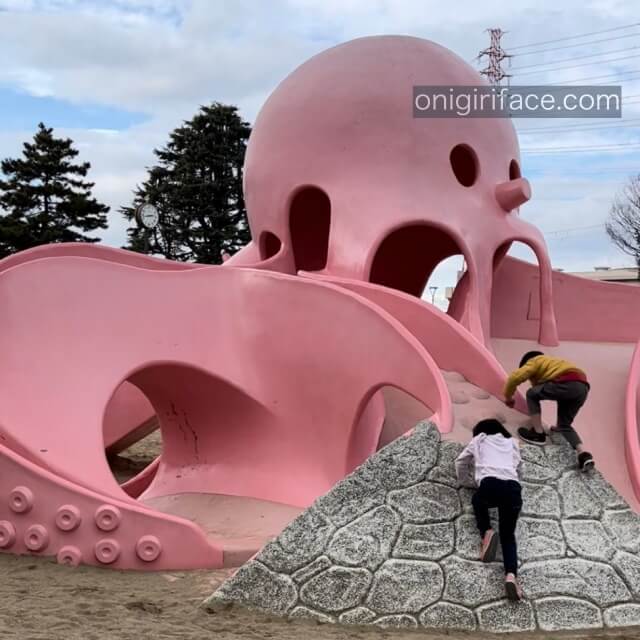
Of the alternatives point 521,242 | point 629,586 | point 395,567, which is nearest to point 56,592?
point 395,567

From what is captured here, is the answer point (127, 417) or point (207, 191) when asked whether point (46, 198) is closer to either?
point (207, 191)

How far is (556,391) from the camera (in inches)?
265

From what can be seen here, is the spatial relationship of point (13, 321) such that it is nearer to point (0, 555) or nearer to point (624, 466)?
point (0, 555)

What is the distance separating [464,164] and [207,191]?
20.8 m

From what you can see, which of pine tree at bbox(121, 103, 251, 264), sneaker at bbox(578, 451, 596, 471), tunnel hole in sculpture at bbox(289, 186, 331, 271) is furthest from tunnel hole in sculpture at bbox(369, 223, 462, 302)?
pine tree at bbox(121, 103, 251, 264)

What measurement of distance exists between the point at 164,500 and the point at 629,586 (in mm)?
4833

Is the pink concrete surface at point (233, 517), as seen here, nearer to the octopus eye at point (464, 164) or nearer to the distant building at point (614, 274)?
the octopus eye at point (464, 164)

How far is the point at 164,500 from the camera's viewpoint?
28.9ft

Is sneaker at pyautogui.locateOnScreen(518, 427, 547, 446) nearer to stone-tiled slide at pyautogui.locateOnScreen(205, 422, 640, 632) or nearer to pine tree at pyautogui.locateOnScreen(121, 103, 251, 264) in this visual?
stone-tiled slide at pyautogui.locateOnScreen(205, 422, 640, 632)

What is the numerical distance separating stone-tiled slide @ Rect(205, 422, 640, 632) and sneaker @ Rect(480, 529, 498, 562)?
0.24ft

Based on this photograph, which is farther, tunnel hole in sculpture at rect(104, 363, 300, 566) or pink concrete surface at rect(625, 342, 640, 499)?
tunnel hole in sculpture at rect(104, 363, 300, 566)

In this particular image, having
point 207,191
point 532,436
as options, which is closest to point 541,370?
point 532,436

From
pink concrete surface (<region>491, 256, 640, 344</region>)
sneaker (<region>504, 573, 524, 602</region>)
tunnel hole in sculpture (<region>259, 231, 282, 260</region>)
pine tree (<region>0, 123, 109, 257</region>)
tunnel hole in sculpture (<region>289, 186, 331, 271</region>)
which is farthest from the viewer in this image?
pine tree (<region>0, 123, 109, 257</region>)

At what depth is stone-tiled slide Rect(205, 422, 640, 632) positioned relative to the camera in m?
5.48
